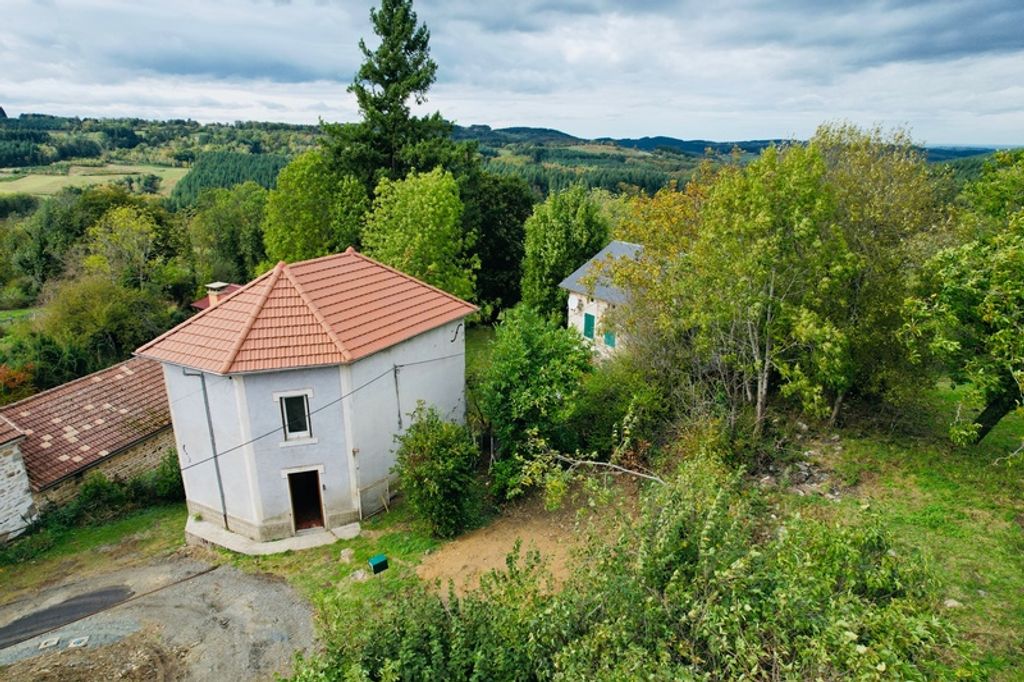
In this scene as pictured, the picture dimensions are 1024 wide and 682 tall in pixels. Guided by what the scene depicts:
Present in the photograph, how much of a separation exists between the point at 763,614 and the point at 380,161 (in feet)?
106

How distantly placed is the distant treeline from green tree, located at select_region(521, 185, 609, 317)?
6380 cm

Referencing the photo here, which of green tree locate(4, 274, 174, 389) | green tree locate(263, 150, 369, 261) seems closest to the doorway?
green tree locate(4, 274, 174, 389)

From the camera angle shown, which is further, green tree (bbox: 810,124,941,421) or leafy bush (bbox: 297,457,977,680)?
green tree (bbox: 810,124,941,421)

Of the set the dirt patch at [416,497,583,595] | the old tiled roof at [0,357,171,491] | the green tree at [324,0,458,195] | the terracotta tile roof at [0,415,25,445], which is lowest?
the dirt patch at [416,497,583,595]

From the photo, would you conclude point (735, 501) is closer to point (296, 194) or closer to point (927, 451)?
point (927, 451)

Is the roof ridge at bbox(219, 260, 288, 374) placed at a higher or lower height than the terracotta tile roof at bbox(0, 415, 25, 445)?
higher

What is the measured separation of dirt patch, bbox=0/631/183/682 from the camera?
10969 millimetres

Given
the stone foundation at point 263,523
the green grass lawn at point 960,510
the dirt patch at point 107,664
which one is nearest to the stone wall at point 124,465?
the stone foundation at point 263,523

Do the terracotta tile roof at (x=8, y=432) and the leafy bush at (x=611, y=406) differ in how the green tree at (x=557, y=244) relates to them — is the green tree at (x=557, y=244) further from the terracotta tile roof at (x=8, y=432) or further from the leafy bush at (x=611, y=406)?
the terracotta tile roof at (x=8, y=432)

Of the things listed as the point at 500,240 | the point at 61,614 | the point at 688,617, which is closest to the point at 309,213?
the point at 500,240

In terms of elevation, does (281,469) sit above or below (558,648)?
below

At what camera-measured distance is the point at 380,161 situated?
33594 mm

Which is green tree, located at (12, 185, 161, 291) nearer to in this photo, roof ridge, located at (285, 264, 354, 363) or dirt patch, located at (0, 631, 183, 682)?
roof ridge, located at (285, 264, 354, 363)

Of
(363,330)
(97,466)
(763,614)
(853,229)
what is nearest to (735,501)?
(763,614)
